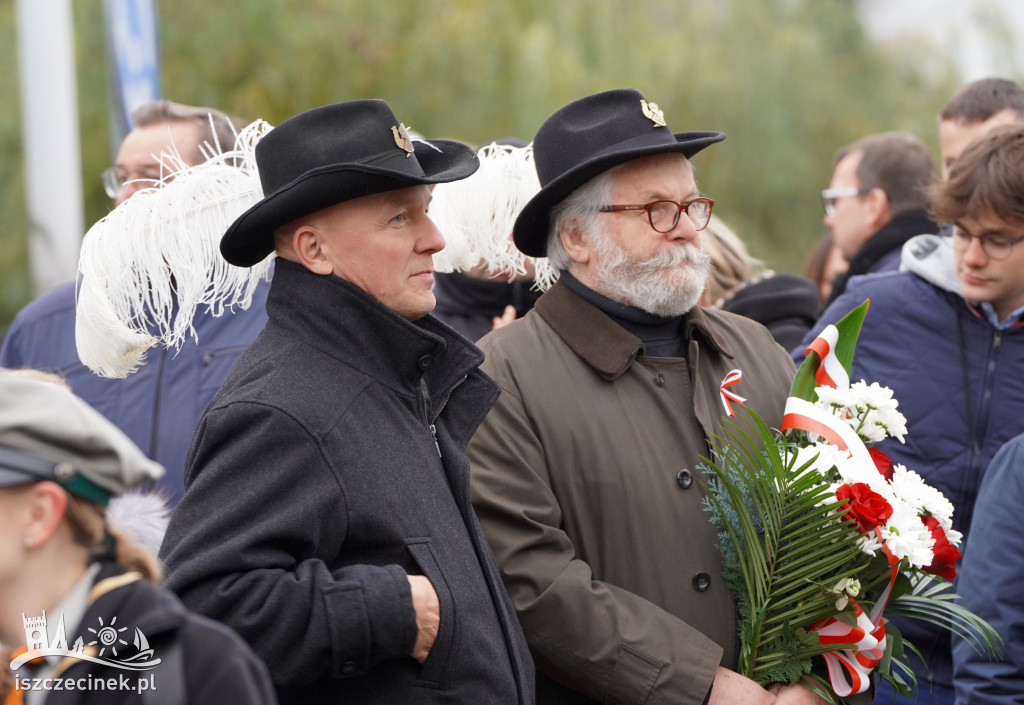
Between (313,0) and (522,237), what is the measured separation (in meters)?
7.63

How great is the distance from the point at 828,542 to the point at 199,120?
8.93ft

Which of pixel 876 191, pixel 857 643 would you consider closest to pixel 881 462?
pixel 857 643

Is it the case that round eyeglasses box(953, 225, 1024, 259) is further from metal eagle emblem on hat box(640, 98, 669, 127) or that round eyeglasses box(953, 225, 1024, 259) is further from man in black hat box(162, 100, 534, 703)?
man in black hat box(162, 100, 534, 703)

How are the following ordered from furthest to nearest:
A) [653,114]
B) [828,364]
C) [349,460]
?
[653,114] < [828,364] < [349,460]

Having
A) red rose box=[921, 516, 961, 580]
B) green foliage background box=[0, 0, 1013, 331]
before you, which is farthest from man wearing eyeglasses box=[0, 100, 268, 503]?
green foliage background box=[0, 0, 1013, 331]

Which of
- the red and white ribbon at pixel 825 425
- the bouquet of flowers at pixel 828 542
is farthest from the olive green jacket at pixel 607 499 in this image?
the red and white ribbon at pixel 825 425

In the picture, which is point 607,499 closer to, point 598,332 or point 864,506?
point 598,332

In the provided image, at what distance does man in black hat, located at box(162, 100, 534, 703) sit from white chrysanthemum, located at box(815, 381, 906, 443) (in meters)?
0.94

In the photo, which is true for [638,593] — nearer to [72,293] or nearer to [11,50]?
[72,293]

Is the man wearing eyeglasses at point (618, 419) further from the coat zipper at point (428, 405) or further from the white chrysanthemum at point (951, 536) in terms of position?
the white chrysanthemum at point (951, 536)

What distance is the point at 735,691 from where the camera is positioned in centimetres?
303

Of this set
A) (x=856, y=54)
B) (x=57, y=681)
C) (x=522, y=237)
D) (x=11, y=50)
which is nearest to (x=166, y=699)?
(x=57, y=681)

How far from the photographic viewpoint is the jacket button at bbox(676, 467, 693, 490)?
10.6 ft

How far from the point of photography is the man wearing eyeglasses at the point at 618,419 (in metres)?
3.03
